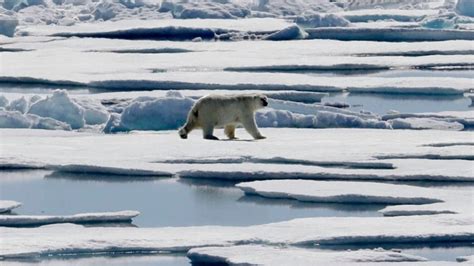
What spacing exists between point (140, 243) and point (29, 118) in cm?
438

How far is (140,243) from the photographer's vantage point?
5.25 meters

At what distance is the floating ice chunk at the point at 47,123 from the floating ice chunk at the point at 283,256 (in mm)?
4512

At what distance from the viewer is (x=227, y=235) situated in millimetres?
5402

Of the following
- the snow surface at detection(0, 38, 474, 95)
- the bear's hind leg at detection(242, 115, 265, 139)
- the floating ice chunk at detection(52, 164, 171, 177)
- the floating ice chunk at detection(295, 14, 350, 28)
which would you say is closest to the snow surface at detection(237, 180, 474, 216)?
the floating ice chunk at detection(52, 164, 171, 177)

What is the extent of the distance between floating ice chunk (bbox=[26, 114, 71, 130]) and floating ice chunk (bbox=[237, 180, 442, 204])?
2.90m

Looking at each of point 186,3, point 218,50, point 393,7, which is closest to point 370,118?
point 218,50

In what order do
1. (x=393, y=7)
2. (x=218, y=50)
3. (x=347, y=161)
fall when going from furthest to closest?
(x=393, y=7) → (x=218, y=50) → (x=347, y=161)

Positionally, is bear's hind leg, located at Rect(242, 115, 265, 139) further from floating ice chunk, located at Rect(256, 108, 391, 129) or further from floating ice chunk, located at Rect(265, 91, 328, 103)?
floating ice chunk, located at Rect(265, 91, 328, 103)

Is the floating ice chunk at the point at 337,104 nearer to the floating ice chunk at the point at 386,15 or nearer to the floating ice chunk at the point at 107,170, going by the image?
the floating ice chunk at the point at 107,170

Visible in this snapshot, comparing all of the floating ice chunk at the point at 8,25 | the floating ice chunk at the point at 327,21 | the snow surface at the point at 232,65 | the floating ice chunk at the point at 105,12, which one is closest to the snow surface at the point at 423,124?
the snow surface at the point at 232,65

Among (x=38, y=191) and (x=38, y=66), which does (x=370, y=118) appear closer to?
(x=38, y=191)

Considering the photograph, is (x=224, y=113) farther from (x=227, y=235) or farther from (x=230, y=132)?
(x=227, y=235)

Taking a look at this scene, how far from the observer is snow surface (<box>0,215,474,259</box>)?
5.16 meters

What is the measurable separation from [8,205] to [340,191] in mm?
1631
